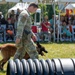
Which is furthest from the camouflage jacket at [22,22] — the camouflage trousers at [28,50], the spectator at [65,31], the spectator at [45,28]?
the spectator at [65,31]

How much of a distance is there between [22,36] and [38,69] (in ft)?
8.27

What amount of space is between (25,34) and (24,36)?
0.17 ft

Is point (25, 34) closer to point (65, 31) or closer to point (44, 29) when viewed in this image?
point (44, 29)

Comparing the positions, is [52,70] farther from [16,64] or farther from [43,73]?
[16,64]

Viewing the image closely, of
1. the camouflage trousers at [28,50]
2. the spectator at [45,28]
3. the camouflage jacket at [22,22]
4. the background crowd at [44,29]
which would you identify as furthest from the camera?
the background crowd at [44,29]

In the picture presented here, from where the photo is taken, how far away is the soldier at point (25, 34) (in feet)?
23.1

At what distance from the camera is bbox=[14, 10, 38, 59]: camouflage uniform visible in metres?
7.04

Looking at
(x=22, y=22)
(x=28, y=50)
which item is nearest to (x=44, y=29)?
(x=28, y=50)

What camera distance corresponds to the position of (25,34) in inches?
287

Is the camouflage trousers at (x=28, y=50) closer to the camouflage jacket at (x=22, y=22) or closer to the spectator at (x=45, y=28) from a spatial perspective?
the camouflage jacket at (x=22, y=22)

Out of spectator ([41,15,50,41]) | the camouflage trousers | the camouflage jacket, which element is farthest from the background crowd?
the camouflage jacket

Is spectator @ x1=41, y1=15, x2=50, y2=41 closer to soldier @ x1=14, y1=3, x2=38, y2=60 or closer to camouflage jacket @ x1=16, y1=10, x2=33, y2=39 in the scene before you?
soldier @ x1=14, y1=3, x2=38, y2=60

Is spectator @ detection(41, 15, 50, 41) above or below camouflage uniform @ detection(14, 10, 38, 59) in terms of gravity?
below

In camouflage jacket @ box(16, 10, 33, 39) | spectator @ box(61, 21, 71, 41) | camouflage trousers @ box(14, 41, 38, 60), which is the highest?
camouflage jacket @ box(16, 10, 33, 39)
